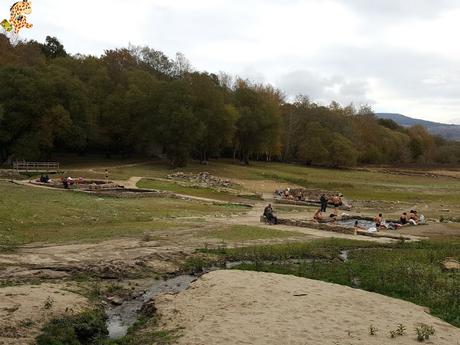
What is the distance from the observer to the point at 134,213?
118 ft

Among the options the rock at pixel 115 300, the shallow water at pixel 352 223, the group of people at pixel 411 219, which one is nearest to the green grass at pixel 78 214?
the rock at pixel 115 300

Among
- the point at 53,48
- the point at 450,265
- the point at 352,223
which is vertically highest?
the point at 53,48

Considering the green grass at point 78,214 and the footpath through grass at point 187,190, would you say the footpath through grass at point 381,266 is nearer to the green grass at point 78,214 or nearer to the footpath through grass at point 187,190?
the green grass at point 78,214

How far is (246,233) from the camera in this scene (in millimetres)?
29578

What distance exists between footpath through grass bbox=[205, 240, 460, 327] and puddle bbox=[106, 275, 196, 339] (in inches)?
127

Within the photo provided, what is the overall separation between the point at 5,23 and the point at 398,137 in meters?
134

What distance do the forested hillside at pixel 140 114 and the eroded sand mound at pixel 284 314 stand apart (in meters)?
50.7

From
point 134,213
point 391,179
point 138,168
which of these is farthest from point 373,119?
point 134,213

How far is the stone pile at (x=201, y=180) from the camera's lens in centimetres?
6172

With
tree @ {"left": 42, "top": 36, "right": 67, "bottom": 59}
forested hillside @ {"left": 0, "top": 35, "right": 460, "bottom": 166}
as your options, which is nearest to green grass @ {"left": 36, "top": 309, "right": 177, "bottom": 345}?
forested hillside @ {"left": 0, "top": 35, "right": 460, "bottom": 166}

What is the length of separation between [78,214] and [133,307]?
18.0m

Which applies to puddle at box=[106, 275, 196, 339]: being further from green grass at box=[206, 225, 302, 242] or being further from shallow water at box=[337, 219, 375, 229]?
shallow water at box=[337, 219, 375, 229]

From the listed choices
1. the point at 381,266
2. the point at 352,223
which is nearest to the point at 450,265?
the point at 381,266

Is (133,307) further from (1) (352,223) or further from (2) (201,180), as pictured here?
(2) (201,180)
